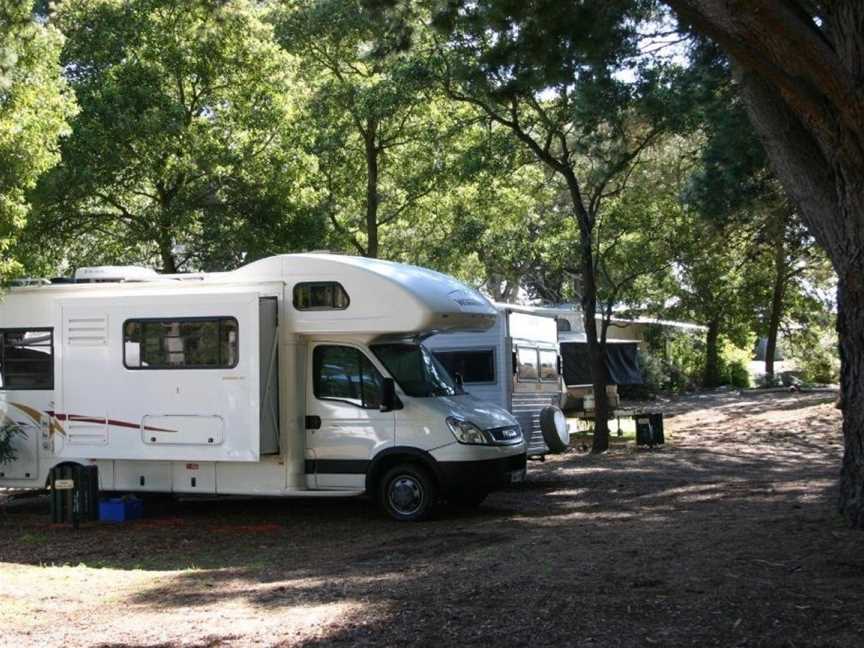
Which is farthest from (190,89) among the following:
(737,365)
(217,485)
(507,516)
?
(737,365)

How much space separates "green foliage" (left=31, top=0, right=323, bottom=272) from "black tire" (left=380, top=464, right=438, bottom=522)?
26.1ft

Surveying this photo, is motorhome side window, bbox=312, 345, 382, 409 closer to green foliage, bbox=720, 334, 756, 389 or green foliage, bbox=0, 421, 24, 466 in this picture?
green foliage, bbox=0, 421, 24, 466

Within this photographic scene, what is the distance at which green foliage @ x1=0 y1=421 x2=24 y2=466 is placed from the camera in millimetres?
12305

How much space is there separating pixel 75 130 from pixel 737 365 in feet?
96.5

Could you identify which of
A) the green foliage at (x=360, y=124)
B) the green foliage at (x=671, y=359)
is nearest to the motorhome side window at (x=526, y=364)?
the green foliage at (x=360, y=124)

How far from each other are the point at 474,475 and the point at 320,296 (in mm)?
2532

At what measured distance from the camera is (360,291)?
11.2 m

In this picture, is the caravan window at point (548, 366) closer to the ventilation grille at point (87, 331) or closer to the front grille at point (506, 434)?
the front grille at point (506, 434)

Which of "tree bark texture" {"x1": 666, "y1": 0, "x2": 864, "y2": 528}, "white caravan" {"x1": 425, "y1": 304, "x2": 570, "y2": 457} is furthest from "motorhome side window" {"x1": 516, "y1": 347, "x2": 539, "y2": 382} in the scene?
"tree bark texture" {"x1": 666, "y1": 0, "x2": 864, "y2": 528}

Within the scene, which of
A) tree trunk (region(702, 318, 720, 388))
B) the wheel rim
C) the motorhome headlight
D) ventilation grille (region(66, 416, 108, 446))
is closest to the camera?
the motorhome headlight

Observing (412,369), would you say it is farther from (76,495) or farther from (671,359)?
(671,359)

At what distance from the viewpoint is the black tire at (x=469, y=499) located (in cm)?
1149

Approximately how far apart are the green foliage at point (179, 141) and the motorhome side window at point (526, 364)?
541cm

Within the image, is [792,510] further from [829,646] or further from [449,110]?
[449,110]
